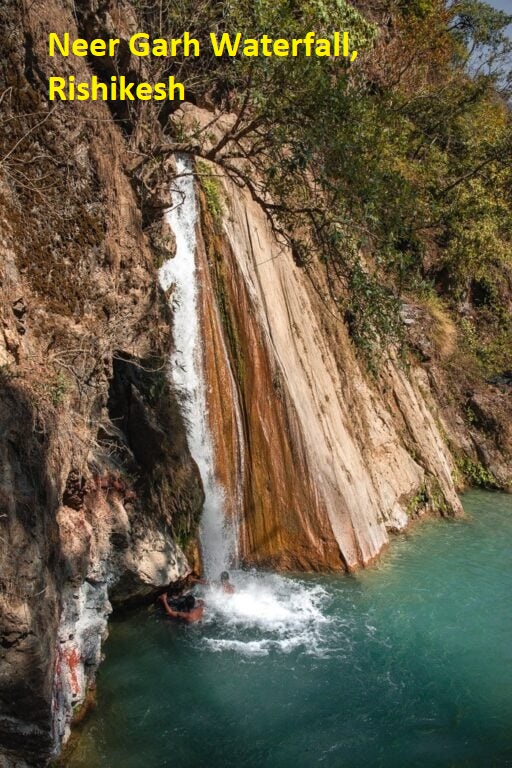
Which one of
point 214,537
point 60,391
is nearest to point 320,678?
point 214,537

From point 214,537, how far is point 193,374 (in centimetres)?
255

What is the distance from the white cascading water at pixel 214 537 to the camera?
7.64m

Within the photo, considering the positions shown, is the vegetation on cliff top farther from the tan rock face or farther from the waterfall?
the waterfall

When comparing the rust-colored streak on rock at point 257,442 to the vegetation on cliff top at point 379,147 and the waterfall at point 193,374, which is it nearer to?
the waterfall at point 193,374

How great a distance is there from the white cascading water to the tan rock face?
0.20 metres

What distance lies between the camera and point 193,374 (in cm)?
967

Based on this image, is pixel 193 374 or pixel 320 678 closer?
pixel 320 678

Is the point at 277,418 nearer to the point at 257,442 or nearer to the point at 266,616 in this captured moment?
the point at 257,442

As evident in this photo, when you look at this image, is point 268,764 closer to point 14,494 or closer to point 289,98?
point 14,494

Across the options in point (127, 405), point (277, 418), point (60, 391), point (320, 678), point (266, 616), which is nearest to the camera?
point (60, 391)

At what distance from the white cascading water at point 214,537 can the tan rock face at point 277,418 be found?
196 millimetres

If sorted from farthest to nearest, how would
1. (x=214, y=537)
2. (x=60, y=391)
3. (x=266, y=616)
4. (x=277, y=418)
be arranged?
(x=277, y=418) → (x=214, y=537) → (x=266, y=616) → (x=60, y=391)

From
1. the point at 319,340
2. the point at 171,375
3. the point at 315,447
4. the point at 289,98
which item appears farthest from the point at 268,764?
the point at 289,98

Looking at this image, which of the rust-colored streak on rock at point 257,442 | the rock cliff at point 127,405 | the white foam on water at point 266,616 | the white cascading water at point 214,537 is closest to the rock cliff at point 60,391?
the rock cliff at point 127,405
